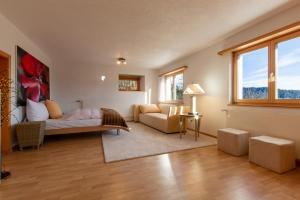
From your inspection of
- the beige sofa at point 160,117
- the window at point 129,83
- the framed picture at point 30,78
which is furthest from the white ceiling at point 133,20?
the window at point 129,83

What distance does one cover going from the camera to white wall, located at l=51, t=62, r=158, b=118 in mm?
5770

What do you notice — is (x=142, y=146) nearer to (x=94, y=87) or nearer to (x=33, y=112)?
(x=33, y=112)

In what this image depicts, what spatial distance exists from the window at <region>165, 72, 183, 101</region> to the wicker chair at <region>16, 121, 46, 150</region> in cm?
423

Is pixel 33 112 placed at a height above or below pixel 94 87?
below

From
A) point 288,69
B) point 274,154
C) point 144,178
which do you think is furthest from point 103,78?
point 274,154

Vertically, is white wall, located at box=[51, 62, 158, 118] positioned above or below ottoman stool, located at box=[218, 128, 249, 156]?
above

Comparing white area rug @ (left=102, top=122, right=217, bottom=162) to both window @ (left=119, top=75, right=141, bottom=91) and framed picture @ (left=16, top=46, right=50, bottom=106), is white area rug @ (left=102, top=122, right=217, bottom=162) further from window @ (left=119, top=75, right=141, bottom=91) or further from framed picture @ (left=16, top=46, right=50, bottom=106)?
window @ (left=119, top=75, right=141, bottom=91)

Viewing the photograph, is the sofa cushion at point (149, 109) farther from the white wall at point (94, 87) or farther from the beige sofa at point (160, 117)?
the white wall at point (94, 87)

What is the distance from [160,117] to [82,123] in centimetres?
220

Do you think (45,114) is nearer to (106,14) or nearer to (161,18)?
(106,14)

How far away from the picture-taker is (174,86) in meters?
6.02

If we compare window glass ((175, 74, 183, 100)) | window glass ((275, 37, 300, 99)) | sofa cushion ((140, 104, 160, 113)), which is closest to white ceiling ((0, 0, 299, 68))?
window glass ((275, 37, 300, 99))

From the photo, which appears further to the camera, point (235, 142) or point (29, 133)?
point (29, 133)

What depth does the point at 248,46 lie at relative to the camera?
10.3ft
